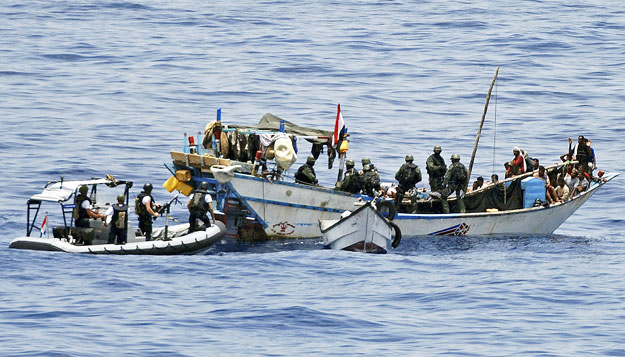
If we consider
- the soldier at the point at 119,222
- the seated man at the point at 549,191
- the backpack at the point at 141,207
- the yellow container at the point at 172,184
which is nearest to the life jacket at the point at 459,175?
the seated man at the point at 549,191

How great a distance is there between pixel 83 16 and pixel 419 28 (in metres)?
22.2

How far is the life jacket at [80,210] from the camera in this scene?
2880cm

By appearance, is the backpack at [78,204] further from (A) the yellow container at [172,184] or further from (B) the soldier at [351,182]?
(B) the soldier at [351,182]

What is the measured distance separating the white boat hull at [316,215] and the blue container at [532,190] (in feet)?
1.03

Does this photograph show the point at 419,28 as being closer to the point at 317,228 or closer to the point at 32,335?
the point at 317,228

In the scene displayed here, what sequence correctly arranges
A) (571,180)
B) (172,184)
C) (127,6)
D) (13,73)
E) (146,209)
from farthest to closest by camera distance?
1. (127,6)
2. (13,73)
3. (571,180)
4. (172,184)
5. (146,209)

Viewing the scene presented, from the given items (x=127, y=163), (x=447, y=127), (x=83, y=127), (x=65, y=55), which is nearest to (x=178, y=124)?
(x=83, y=127)

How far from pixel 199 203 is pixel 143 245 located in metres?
1.93

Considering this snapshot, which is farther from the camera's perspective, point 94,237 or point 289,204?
point 289,204

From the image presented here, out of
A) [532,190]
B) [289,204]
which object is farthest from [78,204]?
[532,190]

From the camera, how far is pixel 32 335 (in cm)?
2342

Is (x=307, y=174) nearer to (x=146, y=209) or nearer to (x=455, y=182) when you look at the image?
(x=455, y=182)

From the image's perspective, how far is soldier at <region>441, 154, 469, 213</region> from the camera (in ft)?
109

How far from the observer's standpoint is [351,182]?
32812 mm
